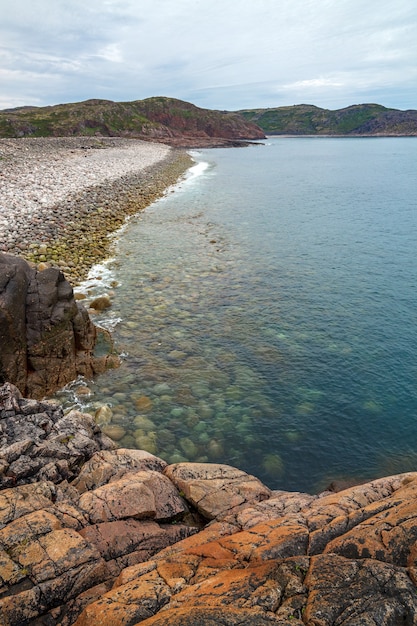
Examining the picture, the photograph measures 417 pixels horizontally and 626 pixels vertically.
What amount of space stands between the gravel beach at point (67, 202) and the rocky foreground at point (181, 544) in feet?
57.3

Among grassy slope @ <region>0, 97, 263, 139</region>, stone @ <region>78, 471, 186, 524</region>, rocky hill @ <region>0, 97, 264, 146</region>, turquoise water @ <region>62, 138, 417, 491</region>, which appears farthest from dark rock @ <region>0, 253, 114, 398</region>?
grassy slope @ <region>0, 97, 263, 139</region>

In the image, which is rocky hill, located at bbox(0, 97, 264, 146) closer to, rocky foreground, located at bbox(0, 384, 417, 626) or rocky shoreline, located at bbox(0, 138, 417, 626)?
rocky shoreline, located at bbox(0, 138, 417, 626)

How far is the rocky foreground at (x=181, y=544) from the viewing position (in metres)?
5.66

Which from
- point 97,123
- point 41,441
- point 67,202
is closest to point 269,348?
point 41,441

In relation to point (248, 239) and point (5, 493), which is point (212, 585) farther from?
point (248, 239)

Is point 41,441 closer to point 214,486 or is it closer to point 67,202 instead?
point 214,486

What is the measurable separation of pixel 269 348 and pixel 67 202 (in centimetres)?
2809

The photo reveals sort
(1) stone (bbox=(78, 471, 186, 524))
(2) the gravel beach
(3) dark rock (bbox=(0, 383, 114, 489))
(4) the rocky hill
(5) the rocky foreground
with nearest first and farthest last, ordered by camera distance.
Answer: (5) the rocky foreground < (1) stone (bbox=(78, 471, 186, 524)) < (3) dark rock (bbox=(0, 383, 114, 489)) < (2) the gravel beach < (4) the rocky hill

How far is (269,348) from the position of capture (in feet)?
62.9

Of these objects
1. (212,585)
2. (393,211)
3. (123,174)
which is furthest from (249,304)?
(123,174)

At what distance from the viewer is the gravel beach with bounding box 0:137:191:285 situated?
28.5 m

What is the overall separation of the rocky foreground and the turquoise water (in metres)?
2.49

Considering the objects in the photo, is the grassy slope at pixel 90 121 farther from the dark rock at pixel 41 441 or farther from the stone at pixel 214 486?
the stone at pixel 214 486

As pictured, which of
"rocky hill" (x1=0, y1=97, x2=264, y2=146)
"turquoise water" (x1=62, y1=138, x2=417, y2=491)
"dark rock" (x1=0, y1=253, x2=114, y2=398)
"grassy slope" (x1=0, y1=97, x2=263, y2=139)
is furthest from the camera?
"rocky hill" (x1=0, y1=97, x2=264, y2=146)
